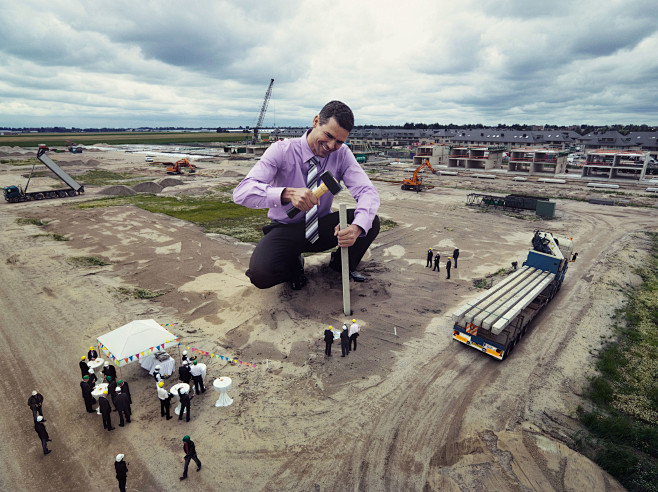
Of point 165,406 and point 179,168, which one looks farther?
point 179,168

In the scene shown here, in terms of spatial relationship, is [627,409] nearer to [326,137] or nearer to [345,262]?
[345,262]

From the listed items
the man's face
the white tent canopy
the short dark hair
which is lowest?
the white tent canopy

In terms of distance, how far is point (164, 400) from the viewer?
10281 mm

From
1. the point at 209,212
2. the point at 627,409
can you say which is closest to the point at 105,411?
the point at 627,409

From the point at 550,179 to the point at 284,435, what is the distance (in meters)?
70.9

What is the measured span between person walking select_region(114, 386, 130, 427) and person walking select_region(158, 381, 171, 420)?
898 mm

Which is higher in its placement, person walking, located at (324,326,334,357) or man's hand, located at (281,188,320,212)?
man's hand, located at (281,188,320,212)

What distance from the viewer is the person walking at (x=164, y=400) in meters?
10.2

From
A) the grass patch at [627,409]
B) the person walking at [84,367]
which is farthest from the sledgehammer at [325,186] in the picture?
the grass patch at [627,409]

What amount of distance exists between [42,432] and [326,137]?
36.6 feet

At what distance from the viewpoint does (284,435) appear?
984cm

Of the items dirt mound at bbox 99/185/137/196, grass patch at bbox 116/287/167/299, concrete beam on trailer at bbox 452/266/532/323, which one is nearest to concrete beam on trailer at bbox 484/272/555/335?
concrete beam on trailer at bbox 452/266/532/323

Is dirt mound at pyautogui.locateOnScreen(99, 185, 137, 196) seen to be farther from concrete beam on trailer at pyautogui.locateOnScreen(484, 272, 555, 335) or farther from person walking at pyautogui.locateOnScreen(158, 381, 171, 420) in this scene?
concrete beam on trailer at pyautogui.locateOnScreen(484, 272, 555, 335)

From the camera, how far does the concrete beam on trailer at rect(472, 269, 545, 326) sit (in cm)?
1317
